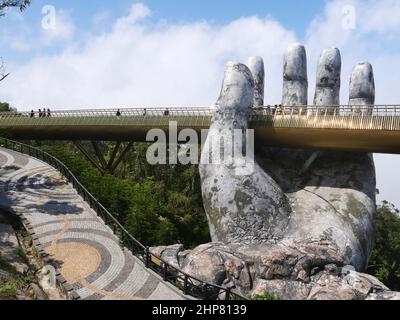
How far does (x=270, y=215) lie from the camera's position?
74.4 feet

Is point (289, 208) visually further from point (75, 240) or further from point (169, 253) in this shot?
point (75, 240)

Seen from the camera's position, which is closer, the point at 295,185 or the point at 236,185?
the point at 236,185

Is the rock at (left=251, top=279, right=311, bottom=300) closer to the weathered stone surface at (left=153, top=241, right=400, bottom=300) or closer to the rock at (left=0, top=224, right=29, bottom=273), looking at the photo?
the weathered stone surface at (left=153, top=241, right=400, bottom=300)

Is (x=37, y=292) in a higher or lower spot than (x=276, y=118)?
lower

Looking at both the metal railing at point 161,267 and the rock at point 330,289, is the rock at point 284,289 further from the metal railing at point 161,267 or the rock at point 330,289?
the metal railing at point 161,267

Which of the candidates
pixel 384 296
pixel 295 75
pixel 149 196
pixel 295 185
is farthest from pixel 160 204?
pixel 384 296

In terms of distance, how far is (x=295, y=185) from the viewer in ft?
84.8

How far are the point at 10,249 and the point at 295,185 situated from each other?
17.1m

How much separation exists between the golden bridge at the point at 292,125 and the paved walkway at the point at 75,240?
5713 mm

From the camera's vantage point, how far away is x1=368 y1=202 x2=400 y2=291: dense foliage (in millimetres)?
43856

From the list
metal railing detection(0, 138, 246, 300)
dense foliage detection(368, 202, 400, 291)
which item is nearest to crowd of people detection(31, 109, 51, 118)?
metal railing detection(0, 138, 246, 300)

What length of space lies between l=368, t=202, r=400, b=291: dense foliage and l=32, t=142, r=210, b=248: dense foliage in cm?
2194

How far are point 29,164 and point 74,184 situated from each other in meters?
6.97
